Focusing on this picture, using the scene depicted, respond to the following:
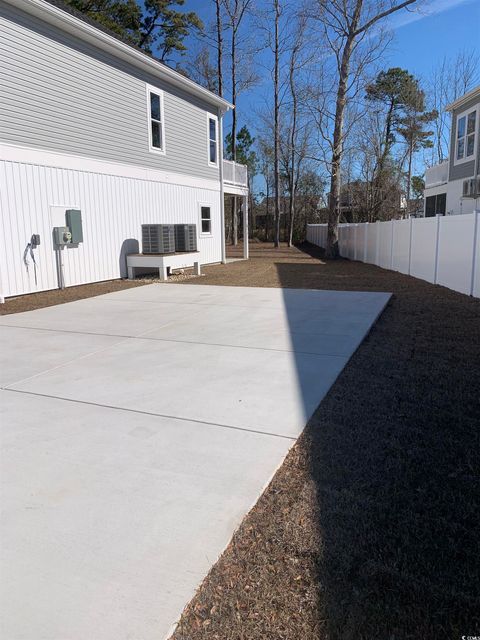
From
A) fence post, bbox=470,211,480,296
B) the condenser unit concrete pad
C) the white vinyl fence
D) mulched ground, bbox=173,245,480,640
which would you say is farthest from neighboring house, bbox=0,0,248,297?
fence post, bbox=470,211,480,296

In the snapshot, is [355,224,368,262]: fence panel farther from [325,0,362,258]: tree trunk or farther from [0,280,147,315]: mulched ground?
[0,280,147,315]: mulched ground

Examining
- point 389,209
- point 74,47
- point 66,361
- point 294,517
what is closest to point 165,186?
point 74,47

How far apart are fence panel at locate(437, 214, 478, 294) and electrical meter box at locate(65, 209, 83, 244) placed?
7.86 m

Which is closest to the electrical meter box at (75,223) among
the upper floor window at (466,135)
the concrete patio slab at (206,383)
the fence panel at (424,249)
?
the concrete patio slab at (206,383)

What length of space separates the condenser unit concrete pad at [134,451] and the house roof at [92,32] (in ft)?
22.1

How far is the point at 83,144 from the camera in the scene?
11.0 metres

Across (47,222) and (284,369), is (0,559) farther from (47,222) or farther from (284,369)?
(47,222)

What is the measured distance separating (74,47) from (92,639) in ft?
38.9

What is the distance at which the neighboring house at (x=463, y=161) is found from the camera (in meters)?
16.7

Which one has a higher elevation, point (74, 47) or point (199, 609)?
point (74, 47)

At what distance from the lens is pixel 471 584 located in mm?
1893

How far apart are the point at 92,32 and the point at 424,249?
9013mm

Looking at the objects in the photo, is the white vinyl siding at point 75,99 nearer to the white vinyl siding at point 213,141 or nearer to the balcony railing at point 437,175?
the white vinyl siding at point 213,141

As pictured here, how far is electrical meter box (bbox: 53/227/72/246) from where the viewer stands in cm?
1016
